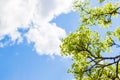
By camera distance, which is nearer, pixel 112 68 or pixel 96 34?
pixel 96 34

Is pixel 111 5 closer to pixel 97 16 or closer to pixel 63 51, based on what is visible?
pixel 97 16

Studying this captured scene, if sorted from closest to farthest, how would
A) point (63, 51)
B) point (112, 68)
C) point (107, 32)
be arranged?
1. point (63, 51)
2. point (107, 32)
3. point (112, 68)

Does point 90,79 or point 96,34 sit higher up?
point 96,34

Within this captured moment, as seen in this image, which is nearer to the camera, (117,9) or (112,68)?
(117,9)

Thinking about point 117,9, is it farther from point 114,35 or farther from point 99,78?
point 99,78

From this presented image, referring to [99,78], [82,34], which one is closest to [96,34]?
[82,34]

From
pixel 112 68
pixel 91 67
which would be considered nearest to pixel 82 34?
pixel 91 67

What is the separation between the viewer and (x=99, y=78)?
30047 millimetres

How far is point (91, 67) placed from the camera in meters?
29.2

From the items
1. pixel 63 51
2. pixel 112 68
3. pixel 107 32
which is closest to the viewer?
pixel 63 51

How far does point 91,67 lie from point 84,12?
14.0 ft

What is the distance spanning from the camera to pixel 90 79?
3009 cm

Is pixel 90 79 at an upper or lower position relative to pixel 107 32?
lower

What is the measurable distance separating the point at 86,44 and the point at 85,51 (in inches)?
21.5
